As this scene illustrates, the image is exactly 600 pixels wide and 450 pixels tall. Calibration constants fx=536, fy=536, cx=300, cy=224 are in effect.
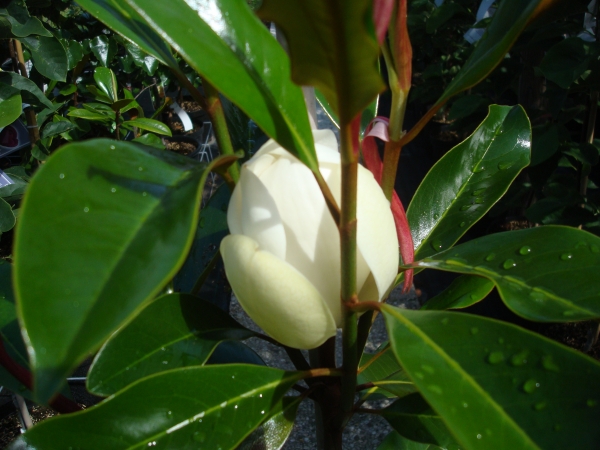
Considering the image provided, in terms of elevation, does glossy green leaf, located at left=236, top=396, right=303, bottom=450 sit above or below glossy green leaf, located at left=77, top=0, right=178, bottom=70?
below

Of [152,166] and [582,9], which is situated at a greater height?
[582,9]

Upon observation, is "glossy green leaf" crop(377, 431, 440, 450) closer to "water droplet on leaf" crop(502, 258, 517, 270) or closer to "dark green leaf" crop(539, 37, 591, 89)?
"water droplet on leaf" crop(502, 258, 517, 270)

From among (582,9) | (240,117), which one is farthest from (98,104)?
(582,9)

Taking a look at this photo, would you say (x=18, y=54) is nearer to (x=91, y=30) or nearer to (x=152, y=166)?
(x=91, y=30)

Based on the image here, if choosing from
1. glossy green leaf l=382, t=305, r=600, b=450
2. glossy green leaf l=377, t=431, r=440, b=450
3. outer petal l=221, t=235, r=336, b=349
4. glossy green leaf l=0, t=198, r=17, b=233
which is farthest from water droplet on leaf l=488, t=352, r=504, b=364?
glossy green leaf l=0, t=198, r=17, b=233

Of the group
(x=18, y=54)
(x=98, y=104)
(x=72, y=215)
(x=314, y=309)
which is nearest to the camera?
(x=72, y=215)

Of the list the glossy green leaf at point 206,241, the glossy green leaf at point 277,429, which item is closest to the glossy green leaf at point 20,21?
the glossy green leaf at point 206,241

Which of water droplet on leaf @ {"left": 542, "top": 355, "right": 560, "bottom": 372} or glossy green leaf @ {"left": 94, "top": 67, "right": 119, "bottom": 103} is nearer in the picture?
water droplet on leaf @ {"left": 542, "top": 355, "right": 560, "bottom": 372}

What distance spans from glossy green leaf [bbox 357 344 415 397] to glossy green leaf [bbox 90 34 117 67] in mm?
1832

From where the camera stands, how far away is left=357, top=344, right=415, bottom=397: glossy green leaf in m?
0.56

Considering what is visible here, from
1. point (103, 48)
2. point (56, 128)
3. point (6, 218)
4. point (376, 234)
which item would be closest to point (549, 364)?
point (376, 234)

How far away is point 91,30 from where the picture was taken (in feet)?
7.76

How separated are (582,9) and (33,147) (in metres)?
1.41

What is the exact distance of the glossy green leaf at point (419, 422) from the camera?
0.51 metres
